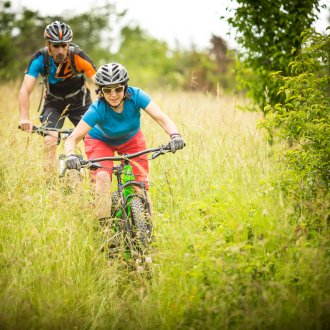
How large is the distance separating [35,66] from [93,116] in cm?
206

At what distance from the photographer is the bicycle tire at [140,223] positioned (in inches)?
178

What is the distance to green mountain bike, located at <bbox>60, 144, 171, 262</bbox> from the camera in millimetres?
4512

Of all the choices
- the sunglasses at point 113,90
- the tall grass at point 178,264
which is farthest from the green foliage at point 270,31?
the sunglasses at point 113,90

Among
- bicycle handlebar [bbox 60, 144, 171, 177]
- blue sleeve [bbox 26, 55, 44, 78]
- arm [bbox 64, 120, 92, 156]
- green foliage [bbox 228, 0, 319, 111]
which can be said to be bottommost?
bicycle handlebar [bbox 60, 144, 171, 177]

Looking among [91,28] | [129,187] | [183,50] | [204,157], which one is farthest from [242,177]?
[183,50]

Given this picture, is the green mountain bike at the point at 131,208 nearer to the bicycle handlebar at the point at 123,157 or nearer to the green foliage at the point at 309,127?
the bicycle handlebar at the point at 123,157

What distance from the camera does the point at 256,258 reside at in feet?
12.7

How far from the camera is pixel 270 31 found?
7.06 m

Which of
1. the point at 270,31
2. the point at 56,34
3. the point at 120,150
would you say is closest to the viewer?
the point at 120,150

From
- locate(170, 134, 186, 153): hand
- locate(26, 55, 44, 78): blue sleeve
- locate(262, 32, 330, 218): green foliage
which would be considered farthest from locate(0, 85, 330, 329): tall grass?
locate(26, 55, 44, 78): blue sleeve

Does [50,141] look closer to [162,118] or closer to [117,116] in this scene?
[117,116]

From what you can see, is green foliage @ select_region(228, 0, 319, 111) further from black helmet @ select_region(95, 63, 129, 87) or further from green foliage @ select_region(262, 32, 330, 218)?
black helmet @ select_region(95, 63, 129, 87)

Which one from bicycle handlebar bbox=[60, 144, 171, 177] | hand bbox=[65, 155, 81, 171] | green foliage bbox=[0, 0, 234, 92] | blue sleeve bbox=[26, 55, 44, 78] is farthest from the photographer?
green foliage bbox=[0, 0, 234, 92]

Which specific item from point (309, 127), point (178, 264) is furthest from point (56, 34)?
point (178, 264)
